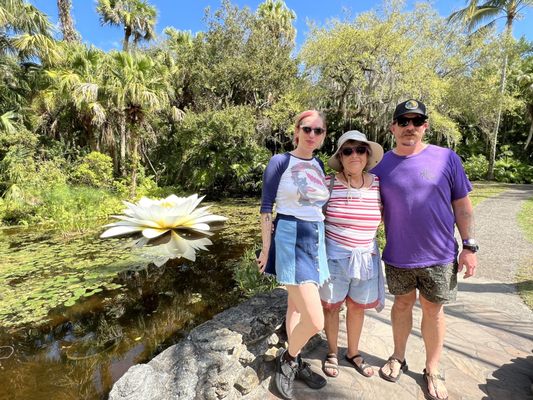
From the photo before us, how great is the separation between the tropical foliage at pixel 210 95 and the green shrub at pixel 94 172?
5 centimetres

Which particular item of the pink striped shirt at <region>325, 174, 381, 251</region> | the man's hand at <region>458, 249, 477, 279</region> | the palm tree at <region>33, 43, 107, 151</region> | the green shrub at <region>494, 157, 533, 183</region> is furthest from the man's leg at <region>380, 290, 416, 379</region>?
the green shrub at <region>494, 157, 533, 183</region>

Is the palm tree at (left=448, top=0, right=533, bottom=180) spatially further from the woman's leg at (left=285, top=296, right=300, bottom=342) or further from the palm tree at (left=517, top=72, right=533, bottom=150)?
the woman's leg at (left=285, top=296, right=300, bottom=342)

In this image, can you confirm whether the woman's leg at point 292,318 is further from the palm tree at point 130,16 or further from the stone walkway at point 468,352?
the palm tree at point 130,16

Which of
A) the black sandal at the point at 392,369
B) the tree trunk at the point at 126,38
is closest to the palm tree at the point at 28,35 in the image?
the tree trunk at the point at 126,38

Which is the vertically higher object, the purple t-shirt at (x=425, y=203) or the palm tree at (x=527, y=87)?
the palm tree at (x=527, y=87)

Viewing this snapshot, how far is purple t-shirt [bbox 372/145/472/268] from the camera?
1767mm

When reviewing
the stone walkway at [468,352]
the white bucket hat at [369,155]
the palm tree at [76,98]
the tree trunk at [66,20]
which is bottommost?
the stone walkway at [468,352]

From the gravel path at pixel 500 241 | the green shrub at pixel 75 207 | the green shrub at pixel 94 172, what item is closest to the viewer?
the gravel path at pixel 500 241

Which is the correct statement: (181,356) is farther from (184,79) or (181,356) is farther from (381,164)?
(184,79)

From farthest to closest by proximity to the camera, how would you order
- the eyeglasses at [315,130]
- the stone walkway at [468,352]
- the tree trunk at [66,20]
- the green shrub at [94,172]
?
the tree trunk at [66,20], the green shrub at [94,172], the stone walkway at [468,352], the eyeglasses at [315,130]

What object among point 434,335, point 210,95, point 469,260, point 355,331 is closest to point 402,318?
point 434,335

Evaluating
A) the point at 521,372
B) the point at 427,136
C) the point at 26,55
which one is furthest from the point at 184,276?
the point at 427,136

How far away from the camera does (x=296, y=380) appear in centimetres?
201

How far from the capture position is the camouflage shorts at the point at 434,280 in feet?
5.90
